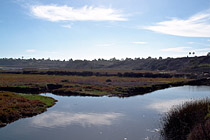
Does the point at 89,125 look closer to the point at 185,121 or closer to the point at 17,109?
the point at 185,121

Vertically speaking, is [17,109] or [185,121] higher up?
[185,121]

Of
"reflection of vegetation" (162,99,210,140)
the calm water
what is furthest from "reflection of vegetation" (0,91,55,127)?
"reflection of vegetation" (162,99,210,140)

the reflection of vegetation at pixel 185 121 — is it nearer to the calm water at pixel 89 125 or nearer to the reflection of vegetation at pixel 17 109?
the calm water at pixel 89 125

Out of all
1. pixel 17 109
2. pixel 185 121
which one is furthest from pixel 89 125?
pixel 17 109

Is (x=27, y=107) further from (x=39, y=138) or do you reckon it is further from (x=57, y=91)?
(x=57, y=91)

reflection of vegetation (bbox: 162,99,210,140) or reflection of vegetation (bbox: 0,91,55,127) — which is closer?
reflection of vegetation (bbox: 162,99,210,140)

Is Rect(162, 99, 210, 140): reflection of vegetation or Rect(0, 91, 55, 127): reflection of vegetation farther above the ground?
Rect(162, 99, 210, 140): reflection of vegetation

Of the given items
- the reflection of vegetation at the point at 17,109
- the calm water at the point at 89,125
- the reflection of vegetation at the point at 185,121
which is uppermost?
the reflection of vegetation at the point at 185,121

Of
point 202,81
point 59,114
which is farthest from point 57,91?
point 202,81

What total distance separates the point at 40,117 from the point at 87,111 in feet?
24.4

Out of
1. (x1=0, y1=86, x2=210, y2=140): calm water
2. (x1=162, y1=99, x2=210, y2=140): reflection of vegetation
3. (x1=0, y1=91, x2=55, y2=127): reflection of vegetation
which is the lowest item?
(x1=0, y1=86, x2=210, y2=140): calm water

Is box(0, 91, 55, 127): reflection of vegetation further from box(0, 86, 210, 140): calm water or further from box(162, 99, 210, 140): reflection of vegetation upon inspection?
box(162, 99, 210, 140): reflection of vegetation

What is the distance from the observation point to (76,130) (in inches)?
929

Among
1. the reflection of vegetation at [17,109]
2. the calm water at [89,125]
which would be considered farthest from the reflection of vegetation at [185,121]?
the reflection of vegetation at [17,109]
